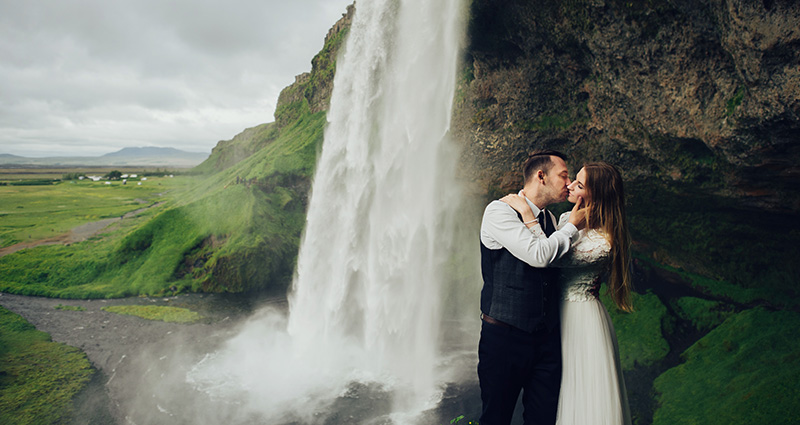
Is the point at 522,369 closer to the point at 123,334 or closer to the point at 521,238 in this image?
the point at 521,238

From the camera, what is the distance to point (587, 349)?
3496 millimetres

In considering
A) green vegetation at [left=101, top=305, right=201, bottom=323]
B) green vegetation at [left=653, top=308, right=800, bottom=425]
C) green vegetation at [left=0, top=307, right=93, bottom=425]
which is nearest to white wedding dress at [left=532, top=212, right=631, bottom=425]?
green vegetation at [left=653, top=308, right=800, bottom=425]

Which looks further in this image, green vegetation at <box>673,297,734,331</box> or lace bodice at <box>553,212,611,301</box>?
green vegetation at <box>673,297,734,331</box>

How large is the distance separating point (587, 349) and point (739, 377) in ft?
29.6

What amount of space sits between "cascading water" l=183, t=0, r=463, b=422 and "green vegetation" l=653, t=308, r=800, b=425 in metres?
6.46

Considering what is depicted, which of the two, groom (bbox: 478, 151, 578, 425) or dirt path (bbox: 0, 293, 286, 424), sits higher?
groom (bbox: 478, 151, 578, 425)

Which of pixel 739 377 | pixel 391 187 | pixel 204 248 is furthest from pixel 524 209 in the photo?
pixel 204 248

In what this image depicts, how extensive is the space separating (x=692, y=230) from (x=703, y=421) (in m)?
6.20

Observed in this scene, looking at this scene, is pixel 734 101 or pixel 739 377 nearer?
pixel 734 101

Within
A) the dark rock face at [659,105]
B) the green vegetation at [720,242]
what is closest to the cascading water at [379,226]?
the dark rock face at [659,105]

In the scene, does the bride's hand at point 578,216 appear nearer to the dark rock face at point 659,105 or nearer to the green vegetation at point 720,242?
the dark rock face at point 659,105

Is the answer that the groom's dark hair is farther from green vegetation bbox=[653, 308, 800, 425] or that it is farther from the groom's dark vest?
green vegetation bbox=[653, 308, 800, 425]

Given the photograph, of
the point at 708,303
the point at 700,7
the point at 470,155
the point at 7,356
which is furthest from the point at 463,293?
the point at 7,356

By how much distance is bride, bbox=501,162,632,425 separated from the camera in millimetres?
3432
